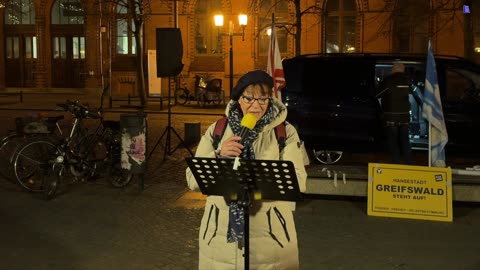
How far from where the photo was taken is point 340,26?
105 feet

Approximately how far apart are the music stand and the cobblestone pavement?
300 cm

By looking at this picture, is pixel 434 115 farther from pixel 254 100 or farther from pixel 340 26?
pixel 340 26

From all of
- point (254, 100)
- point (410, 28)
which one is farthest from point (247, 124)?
point (410, 28)

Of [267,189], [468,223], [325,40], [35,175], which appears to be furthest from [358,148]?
[325,40]

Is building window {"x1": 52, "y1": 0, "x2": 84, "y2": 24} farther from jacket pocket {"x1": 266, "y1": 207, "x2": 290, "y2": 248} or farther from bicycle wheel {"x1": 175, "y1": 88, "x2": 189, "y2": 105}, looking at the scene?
jacket pocket {"x1": 266, "y1": 207, "x2": 290, "y2": 248}

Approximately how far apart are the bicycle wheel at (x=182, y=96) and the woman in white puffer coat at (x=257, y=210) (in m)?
24.5

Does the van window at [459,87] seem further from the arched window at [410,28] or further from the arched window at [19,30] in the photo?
the arched window at [19,30]

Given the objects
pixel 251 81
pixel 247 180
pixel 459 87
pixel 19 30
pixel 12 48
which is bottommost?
pixel 247 180

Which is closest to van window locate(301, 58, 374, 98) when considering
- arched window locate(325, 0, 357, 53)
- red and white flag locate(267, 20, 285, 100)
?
→ red and white flag locate(267, 20, 285, 100)

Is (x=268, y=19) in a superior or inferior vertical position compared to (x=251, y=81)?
superior

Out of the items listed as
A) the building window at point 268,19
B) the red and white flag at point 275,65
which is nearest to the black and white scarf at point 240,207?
the red and white flag at point 275,65

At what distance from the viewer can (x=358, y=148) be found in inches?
449

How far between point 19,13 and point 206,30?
10.3 metres

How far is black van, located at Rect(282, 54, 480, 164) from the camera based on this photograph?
11.1 m
